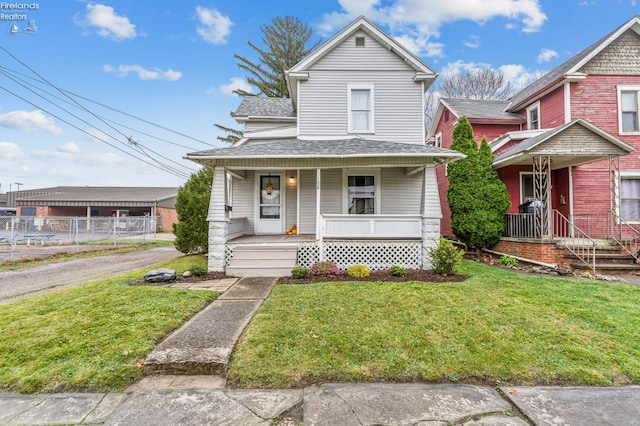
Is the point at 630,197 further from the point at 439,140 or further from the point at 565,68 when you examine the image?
the point at 439,140

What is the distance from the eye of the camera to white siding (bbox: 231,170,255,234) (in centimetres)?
1079

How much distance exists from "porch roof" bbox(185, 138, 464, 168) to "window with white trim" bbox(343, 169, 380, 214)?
2.00 meters

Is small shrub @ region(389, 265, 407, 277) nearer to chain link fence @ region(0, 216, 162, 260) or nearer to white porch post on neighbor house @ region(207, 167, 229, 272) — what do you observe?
white porch post on neighbor house @ region(207, 167, 229, 272)

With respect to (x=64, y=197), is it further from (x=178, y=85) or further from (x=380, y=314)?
(x=380, y=314)

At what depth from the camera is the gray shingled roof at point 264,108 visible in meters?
12.4

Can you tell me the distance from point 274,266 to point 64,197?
3555 cm

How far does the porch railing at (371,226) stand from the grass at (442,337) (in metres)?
2.37

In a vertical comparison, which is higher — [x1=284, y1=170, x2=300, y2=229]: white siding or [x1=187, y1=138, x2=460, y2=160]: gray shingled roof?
[x1=187, y1=138, x2=460, y2=160]: gray shingled roof

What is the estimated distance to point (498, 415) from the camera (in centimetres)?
246

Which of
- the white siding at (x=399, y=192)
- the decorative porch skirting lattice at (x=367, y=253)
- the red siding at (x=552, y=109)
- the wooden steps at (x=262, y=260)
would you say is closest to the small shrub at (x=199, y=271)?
the wooden steps at (x=262, y=260)

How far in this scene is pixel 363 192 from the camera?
34.7 feet

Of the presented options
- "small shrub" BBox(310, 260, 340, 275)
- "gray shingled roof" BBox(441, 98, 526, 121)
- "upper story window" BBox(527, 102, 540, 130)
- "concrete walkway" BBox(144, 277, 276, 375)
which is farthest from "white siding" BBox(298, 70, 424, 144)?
"concrete walkway" BBox(144, 277, 276, 375)

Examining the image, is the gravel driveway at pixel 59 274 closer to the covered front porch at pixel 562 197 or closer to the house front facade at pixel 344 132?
the house front facade at pixel 344 132

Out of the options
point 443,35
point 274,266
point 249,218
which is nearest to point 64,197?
point 249,218
